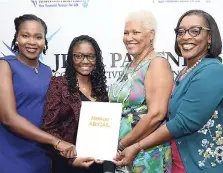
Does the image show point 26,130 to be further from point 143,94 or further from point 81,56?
point 143,94

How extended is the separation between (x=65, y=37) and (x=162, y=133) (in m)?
1.69

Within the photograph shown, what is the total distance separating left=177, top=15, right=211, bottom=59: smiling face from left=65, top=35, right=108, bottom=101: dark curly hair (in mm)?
750

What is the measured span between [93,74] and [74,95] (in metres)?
0.30

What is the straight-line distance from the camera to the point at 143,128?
2.29 meters

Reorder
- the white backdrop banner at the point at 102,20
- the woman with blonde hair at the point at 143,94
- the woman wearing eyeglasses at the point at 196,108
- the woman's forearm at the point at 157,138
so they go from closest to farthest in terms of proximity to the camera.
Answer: the woman wearing eyeglasses at the point at 196,108 → the woman's forearm at the point at 157,138 → the woman with blonde hair at the point at 143,94 → the white backdrop banner at the point at 102,20

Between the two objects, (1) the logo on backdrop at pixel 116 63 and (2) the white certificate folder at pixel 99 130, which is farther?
(1) the logo on backdrop at pixel 116 63

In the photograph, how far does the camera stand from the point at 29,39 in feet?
9.01

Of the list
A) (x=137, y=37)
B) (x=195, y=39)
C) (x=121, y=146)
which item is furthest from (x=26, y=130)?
(x=195, y=39)

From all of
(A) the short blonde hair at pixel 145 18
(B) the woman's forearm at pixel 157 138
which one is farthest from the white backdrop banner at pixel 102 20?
(B) the woman's forearm at pixel 157 138

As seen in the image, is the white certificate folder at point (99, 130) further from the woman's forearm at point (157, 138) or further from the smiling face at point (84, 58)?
the smiling face at point (84, 58)

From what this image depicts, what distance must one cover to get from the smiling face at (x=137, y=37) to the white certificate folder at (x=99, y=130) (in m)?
0.42

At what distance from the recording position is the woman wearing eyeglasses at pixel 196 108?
199 centimetres

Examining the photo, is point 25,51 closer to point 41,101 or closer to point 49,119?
point 41,101

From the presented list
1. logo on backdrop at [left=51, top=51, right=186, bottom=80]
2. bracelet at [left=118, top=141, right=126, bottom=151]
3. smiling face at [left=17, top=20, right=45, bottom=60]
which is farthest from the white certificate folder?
logo on backdrop at [left=51, top=51, right=186, bottom=80]
